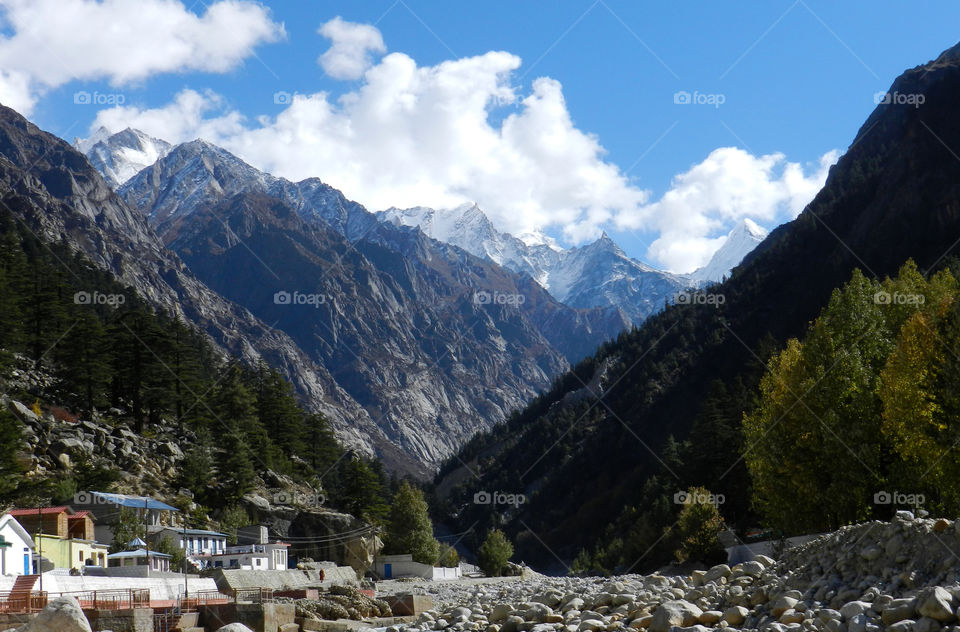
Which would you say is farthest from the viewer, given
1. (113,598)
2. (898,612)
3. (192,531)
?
(192,531)

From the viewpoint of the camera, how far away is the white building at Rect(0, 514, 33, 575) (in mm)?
35062

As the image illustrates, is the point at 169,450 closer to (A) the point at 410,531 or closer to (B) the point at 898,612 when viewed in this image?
(A) the point at 410,531

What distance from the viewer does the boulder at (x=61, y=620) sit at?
2389 centimetres

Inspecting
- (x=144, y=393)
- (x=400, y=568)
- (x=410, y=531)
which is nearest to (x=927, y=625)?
(x=400, y=568)

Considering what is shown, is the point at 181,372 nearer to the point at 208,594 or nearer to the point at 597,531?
the point at 208,594

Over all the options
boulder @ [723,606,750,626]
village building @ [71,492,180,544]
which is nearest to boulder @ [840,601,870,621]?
boulder @ [723,606,750,626]

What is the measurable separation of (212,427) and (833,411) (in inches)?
2350

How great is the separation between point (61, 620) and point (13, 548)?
14.5 meters

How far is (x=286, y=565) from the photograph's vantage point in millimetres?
61688

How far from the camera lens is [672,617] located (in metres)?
21.0

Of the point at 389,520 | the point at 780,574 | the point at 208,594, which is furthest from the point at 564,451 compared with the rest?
the point at 780,574

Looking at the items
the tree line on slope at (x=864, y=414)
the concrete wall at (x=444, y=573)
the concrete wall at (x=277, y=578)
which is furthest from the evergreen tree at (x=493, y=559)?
the tree line on slope at (x=864, y=414)

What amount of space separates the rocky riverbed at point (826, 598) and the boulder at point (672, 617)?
25 millimetres

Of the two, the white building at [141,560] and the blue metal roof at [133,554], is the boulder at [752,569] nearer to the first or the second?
the white building at [141,560]
